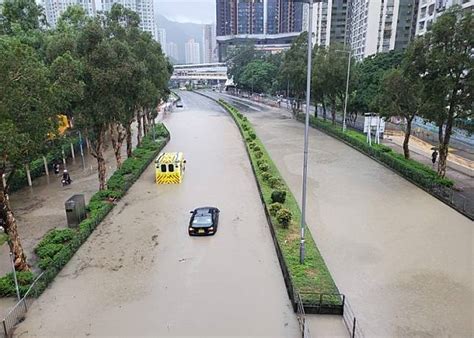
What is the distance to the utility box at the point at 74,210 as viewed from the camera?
18.3m

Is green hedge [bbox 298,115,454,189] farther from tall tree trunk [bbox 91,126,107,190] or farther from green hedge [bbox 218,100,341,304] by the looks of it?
tall tree trunk [bbox 91,126,107,190]

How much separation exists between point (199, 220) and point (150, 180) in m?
10.2

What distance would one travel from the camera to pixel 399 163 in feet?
92.1

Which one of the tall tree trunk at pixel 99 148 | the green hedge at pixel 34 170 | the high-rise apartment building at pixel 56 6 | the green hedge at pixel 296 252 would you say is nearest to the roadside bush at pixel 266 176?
the green hedge at pixel 296 252

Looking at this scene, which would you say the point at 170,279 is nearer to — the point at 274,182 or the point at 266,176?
the point at 274,182

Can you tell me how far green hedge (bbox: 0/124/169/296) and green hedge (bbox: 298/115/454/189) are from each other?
62.1 feet

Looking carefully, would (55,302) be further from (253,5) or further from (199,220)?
(253,5)

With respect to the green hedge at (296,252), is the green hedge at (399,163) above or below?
above

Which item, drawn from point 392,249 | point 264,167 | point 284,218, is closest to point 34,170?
point 264,167

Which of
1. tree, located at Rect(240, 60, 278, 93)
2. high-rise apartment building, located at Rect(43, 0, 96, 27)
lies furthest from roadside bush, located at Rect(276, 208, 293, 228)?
tree, located at Rect(240, 60, 278, 93)

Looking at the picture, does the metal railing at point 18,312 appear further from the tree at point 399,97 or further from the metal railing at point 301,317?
the tree at point 399,97

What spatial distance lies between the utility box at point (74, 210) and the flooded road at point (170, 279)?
1.21 metres

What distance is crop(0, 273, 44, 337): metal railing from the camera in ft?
37.0

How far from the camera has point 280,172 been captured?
95.0ft
